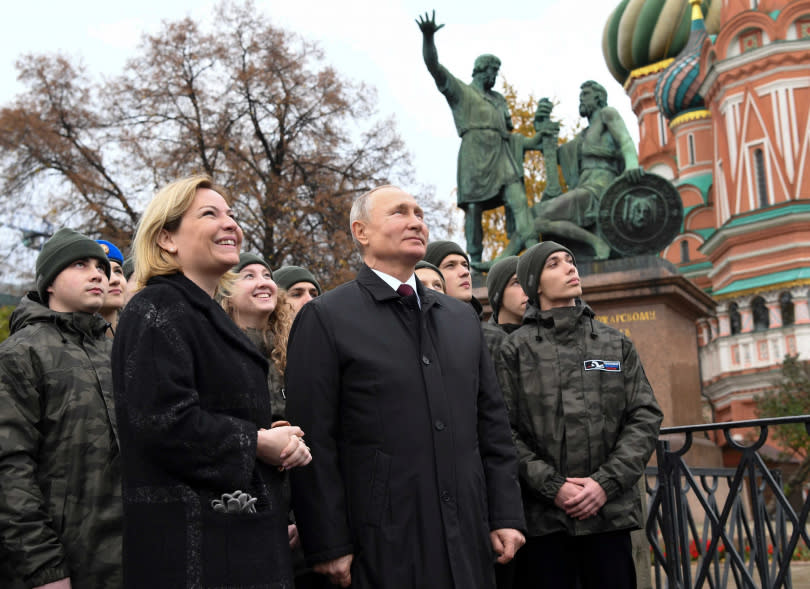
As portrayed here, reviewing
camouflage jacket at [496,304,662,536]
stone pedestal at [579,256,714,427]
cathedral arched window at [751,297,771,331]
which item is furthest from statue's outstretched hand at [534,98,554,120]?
cathedral arched window at [751,297,771,331]

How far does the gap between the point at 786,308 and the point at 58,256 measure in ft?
117

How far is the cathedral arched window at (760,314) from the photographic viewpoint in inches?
1428

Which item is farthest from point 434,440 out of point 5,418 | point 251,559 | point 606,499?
point 5,418

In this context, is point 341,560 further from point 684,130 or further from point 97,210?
point 684,130

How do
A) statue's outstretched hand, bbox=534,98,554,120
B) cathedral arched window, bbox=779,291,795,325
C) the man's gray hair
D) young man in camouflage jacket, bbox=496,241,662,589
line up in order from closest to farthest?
1. the man's gray hair
2. young man in camouflage jacket, bbox=496,241,662,589
3. statue's outstretched hand, bbox=534,98,554,120
4. cathedral arched window, bbox=779,291,795,325

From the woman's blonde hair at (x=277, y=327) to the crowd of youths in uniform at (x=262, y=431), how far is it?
57 millimetres

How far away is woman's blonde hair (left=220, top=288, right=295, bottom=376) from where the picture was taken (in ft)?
14.0

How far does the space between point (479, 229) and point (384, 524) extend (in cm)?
1042

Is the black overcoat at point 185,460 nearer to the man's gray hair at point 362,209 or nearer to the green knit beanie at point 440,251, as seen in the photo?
the man's gray hair at point 362,209

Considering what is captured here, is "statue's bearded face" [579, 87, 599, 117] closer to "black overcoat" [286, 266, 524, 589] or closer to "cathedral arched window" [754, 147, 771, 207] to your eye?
"black overcoat" [286, 266, 524, 589]

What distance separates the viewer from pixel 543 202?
1280 cm

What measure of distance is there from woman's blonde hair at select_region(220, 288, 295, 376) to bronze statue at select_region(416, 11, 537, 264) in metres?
8.37

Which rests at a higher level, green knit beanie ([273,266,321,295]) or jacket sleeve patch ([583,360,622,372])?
green knit beanie ([273,266,321,295])

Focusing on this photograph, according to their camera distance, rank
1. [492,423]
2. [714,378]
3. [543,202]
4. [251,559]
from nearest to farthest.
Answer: [251,559], [492,423], [543,202], [714,378]
